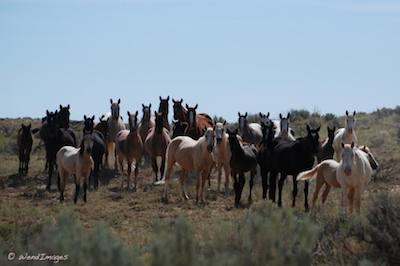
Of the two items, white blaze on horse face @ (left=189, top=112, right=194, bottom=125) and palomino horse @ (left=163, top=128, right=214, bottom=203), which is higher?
white blaze on horse face @ (left=189, top=112, right=194, bottom=125)

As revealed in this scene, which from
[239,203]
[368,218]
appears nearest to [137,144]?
[239,203]

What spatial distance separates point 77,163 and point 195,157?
3045 millimetres

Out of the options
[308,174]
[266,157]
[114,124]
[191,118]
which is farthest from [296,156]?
[114,124]

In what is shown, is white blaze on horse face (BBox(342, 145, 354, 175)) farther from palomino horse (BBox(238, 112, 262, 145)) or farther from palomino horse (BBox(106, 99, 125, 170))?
palomino horse (BBox(106, 99, 125, 170))

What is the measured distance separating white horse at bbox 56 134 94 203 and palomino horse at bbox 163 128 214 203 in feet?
7.10

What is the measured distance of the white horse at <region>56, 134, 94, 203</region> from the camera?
629 inches

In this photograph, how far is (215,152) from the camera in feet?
56.0

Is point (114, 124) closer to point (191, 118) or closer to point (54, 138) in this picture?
point (54, 138)

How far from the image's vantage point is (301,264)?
22.0 ft

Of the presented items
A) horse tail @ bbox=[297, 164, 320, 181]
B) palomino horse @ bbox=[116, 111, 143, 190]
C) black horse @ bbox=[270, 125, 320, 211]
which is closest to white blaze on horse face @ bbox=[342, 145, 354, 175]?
horse tail @ bbox=[297, 164, 320, 181]

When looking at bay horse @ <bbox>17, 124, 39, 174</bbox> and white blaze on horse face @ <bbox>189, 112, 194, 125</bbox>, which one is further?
bay horse @ <bbox>17, 124, 39, 174</bbox>

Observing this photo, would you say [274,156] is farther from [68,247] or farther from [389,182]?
[68,247]

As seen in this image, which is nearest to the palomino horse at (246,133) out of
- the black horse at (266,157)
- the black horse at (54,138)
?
the black horse at (54,138)

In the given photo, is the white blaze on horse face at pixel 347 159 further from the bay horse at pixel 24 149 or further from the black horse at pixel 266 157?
the bay horse at pixel 24 149
